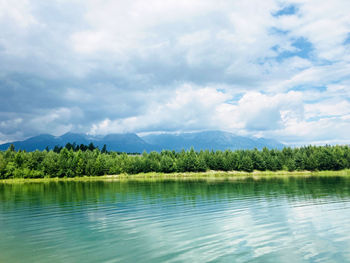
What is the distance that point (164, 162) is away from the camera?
166750 millimetres

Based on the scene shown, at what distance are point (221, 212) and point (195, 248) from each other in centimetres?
1493

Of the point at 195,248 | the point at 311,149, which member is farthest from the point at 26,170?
the point at 311,149

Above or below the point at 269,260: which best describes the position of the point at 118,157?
above

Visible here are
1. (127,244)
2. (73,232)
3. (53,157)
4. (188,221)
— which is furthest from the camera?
(53,157)

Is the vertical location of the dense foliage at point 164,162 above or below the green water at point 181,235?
above

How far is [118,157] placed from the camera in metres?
174

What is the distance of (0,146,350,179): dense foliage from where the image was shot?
492 feet

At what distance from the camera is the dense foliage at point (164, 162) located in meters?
150

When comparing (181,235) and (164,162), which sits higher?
(164,162)

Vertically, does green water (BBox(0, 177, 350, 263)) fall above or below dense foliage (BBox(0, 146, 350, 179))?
below

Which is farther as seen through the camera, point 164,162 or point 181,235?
point 164,162

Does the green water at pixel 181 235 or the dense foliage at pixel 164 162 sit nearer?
the green water at pixel 181 235

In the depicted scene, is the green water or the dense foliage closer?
the green water

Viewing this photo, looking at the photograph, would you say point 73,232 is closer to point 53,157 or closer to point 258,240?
point 258,240
